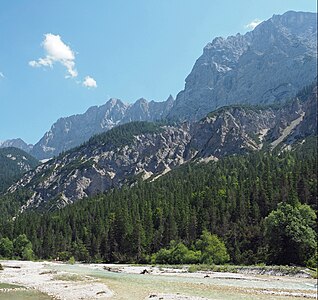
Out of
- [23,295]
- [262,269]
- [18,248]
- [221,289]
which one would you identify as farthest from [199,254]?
[18,248]

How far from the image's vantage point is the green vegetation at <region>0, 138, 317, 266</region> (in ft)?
257

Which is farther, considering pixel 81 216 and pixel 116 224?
pixel 81 216

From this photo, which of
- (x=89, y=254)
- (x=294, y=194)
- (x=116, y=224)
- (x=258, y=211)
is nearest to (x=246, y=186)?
(x=258, y=211)

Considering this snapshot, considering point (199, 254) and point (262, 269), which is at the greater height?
point (199, 254)

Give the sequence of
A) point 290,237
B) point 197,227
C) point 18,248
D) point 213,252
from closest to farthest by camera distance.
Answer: point 290,237
point 213,252
point 197,227
point 18,248

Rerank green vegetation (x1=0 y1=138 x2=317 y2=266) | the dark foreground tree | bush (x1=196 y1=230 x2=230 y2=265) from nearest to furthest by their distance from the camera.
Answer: the dark foreground tree
green vegetation (x1=0 y1=138 x2=317 y2=266)
bush (x1=196 y1=230 x2=230 y2=265)

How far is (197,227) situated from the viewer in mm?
115438

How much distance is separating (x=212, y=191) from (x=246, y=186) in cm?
1272

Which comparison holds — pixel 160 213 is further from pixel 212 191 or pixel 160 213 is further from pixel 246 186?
pixel 246 186

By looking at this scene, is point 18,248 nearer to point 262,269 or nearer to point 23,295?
point 262,269

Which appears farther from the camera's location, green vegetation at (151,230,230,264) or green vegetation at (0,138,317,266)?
green vegetation at (151,230,230,264)

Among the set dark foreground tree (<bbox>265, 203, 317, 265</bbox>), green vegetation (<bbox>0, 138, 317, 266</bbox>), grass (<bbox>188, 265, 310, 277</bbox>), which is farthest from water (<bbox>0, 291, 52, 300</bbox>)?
dark foreground tree (<bbox>265, 203, 317, 265</bbox>)

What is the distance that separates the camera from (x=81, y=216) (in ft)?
525

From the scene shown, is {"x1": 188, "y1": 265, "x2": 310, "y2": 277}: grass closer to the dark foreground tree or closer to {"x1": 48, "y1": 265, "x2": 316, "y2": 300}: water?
{"x1": 48, "y1": 265, "x2": 316, "y2": 300}: water
